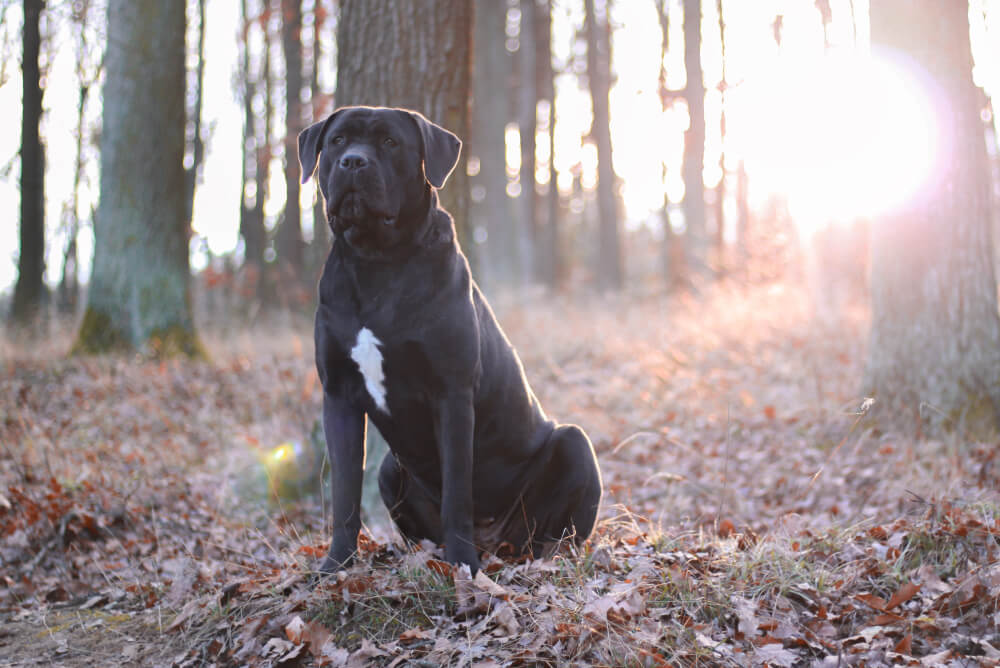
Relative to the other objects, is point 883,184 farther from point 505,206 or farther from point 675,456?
point 505,206

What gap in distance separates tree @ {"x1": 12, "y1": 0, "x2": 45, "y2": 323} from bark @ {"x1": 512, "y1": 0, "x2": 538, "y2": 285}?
12.0m

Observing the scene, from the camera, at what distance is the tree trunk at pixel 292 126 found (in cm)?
1600

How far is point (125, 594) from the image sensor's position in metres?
3.87

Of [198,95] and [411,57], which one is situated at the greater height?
[198,95]

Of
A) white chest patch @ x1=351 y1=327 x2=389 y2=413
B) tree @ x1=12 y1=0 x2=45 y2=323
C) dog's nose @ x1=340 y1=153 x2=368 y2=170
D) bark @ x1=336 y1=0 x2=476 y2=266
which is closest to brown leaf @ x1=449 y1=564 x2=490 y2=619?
white chest patch @ x1=351 y1=327 x2=389 y2=413

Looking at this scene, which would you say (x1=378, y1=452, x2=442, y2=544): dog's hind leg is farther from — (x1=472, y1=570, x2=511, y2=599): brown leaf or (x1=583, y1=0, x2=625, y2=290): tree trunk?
(x1=583, y1=0, x2=625, y2=290): tree trunk

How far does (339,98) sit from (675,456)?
12.4 ft

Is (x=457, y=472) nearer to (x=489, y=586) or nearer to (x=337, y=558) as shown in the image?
(x=489, y=586)

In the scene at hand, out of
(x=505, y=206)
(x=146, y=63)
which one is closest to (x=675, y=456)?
(x=146, y=63)

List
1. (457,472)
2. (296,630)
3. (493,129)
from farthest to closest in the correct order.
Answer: (493,129) → (457,472) → (296,630)

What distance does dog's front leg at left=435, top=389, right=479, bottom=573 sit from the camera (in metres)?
3.24

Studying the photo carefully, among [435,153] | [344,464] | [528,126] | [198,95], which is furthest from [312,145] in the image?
[528,126]

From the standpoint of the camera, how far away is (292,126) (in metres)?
16.0

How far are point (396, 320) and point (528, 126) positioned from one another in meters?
19.3
